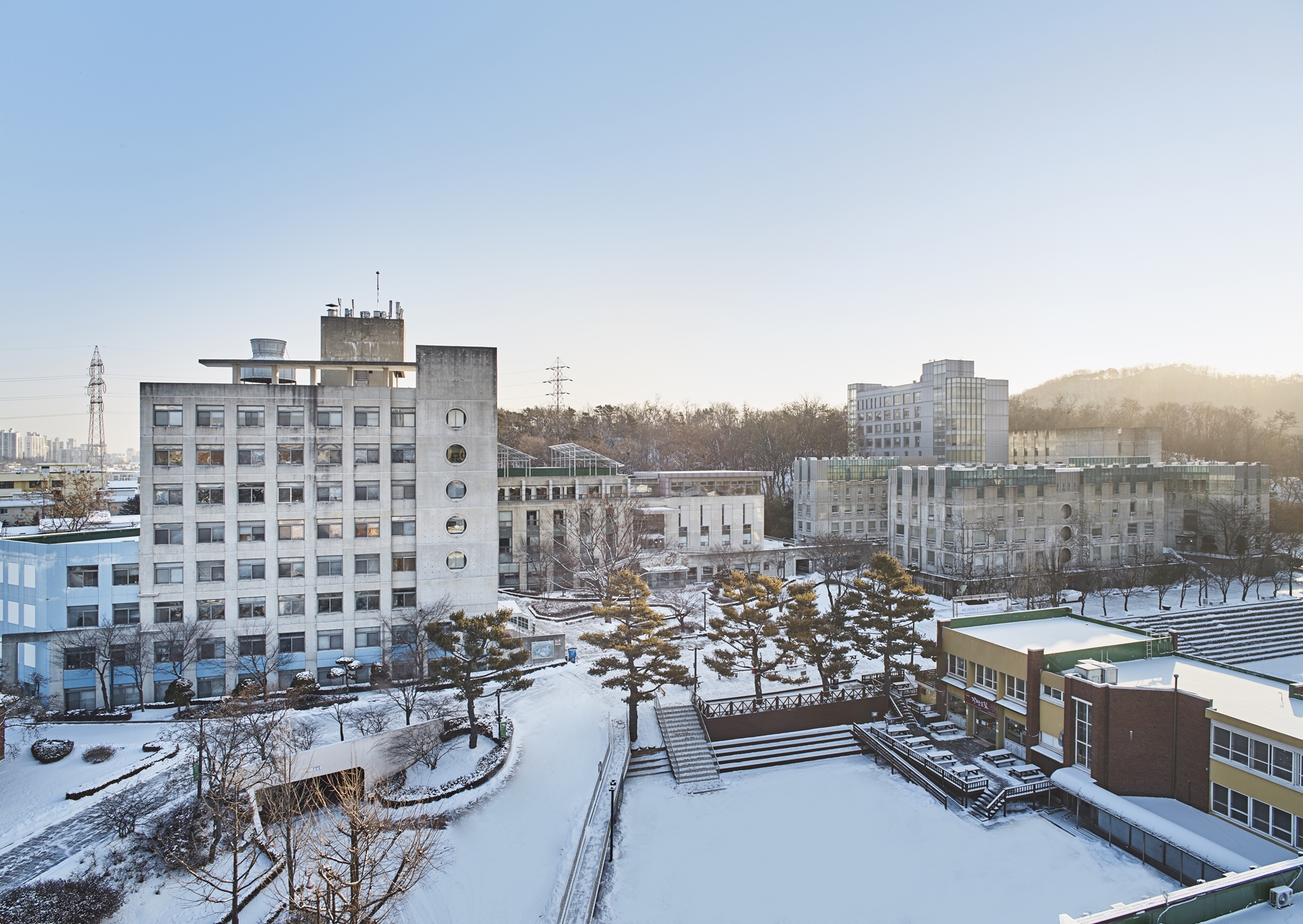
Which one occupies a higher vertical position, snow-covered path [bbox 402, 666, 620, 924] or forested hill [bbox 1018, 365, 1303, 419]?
forested hill [bbox 1018, 365, 1303, 419]

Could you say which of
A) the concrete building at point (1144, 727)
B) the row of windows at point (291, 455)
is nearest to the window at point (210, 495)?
the row of windows at point (291, 455)

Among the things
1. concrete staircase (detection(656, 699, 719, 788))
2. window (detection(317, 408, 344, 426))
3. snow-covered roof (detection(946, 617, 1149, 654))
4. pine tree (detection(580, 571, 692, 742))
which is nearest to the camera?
concrete staircase (detection(656, 699, 719, 788))

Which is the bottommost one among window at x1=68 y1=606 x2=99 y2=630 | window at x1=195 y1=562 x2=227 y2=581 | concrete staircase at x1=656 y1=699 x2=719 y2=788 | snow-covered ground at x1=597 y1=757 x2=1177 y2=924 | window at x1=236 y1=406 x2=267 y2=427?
snow-covered ground at x1=597 y1=757 x2=1177 y2=924

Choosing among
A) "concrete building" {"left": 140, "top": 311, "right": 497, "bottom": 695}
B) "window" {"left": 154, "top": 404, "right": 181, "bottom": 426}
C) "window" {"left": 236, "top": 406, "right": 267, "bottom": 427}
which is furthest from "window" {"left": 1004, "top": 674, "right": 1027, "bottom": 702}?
"window" {"left": 154, "top": 404, "right": 181, "bottom": 426}

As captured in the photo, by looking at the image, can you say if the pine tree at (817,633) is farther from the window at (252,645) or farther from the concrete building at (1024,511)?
the window at (252,645)

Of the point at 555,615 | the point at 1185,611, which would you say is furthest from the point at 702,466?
the point at 1185,611

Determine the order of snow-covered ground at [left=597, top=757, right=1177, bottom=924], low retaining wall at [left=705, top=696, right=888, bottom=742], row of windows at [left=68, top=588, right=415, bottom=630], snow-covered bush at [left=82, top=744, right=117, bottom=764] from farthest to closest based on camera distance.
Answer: row of windows at [left=68, top=588, right=415, bottom=630] < low retaining wall at [left=705, top=696, right=888, bottom=742] < snow-covered bush at [left=82, top=744, right=117, bottom=764] < snow-covered ground at [left=597, top=757, right=1177, bottom=924]

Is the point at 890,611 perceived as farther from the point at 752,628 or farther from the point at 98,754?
the point at 98,754

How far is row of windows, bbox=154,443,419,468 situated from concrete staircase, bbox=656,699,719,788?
50.5 feet

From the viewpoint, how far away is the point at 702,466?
265 feet

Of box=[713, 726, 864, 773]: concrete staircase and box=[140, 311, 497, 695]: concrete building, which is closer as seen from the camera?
box=[713, 726, 864, 773]: concrete staircase

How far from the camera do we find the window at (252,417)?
30.4 meters

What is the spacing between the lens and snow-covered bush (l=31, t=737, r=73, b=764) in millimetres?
22938

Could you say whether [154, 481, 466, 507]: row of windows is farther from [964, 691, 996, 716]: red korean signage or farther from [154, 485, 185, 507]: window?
[964, 691, 996, 716]: red korean signage
